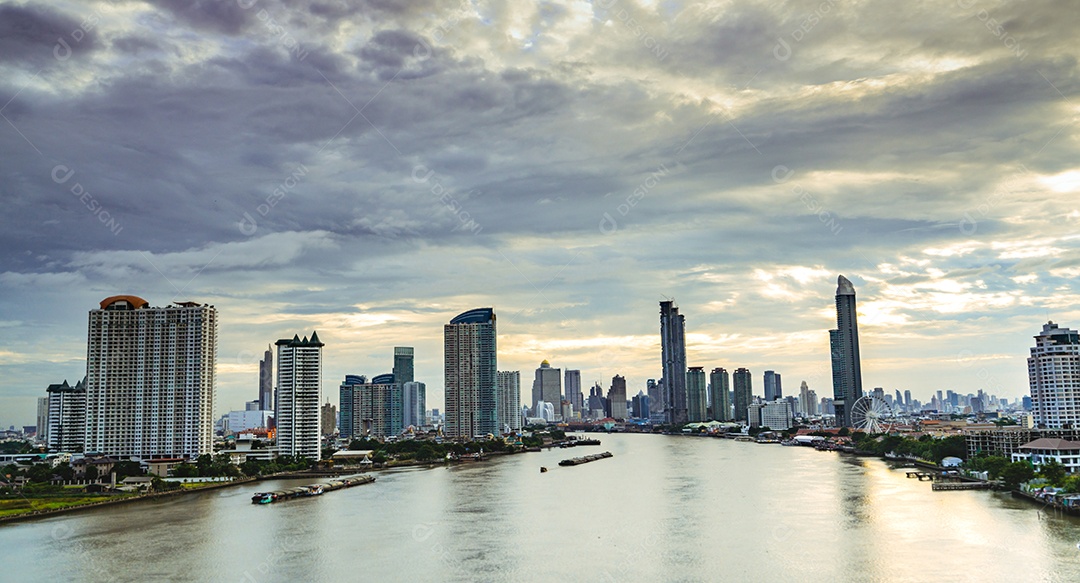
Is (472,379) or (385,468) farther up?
(472,379)

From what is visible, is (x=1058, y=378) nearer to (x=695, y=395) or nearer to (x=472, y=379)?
(x=472, y=379)

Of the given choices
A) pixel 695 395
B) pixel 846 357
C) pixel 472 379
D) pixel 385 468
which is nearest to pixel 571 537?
pixel 385 468

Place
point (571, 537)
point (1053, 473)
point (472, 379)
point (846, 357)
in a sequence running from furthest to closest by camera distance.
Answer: point (846, 357) < point (472, 379) < point (1053, 473) < point (571, 537)

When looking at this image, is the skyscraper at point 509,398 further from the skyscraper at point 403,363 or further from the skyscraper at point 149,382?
the skyscraper at point 149,382

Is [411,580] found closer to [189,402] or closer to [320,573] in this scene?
[320,573]

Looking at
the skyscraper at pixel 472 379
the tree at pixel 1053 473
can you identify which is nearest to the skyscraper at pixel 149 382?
the skyscraper at pixel 472 379

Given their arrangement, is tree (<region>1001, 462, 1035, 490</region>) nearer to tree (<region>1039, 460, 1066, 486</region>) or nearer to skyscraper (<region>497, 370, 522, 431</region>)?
tree (<region>1039, 460, 1066, 486</region>)
